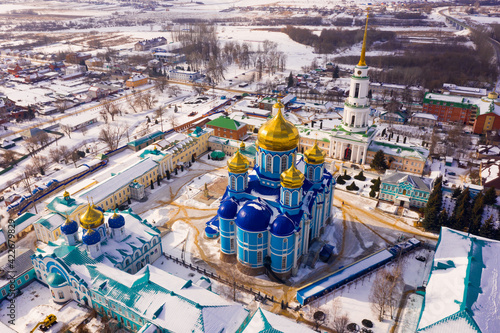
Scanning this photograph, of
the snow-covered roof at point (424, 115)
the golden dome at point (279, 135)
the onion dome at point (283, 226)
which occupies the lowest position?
the snow-covered roof at point (424, 115)

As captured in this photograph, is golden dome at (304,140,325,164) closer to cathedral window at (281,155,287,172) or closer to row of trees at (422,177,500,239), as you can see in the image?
cathedral window at (281,155,287,172)

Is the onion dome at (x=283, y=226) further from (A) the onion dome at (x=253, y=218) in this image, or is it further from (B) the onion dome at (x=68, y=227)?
(B) the onion dome at (x=68, y=227)

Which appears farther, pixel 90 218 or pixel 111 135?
pixel 111 135

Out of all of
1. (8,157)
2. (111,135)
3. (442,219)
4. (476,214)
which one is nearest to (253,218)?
(442,219)

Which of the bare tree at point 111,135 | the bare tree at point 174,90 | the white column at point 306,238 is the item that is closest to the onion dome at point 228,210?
the white column at point 306,238

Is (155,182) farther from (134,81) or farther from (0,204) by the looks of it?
(134,81)

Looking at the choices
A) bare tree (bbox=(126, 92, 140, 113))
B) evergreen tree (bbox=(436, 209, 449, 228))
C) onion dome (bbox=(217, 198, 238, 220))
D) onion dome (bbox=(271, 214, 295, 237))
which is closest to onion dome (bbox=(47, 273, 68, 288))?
onion dome (bbox=(217, 198, 238, 220))

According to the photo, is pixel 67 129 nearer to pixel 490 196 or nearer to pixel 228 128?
pixel 228 128

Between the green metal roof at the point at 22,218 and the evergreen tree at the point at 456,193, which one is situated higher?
the evergreen tree at the point at 456,193
